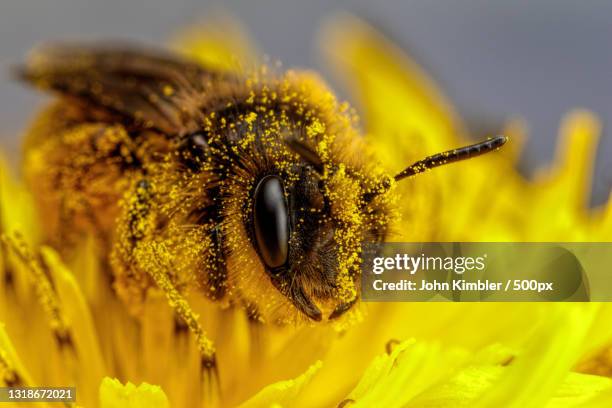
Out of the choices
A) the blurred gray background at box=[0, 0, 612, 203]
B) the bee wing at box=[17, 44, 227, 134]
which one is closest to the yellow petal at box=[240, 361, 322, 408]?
the bee wing at box=[17, 44, 227, 134]

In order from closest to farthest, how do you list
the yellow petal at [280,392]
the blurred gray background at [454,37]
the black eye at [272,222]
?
the black eye at [272,222] < the yellow petal at [280,392] < the blurred gray background at [454,37]

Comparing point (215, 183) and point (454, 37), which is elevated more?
point (454, 37)

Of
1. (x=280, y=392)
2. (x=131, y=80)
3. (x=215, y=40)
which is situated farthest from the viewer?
(x=215, y=40)

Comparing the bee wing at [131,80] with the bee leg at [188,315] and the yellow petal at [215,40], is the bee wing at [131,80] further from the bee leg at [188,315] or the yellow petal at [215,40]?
the yellow petal at [215,40]

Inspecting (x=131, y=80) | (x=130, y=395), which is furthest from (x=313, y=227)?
(x=131, y=80)

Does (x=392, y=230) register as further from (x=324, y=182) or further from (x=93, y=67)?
(x=93, y=67)

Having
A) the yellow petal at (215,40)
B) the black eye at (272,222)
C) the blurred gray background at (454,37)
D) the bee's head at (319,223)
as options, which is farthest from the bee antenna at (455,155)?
the yellow petal at (215,40)

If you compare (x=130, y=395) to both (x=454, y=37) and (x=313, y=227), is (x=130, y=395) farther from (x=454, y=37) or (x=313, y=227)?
(x=454, y=37)
